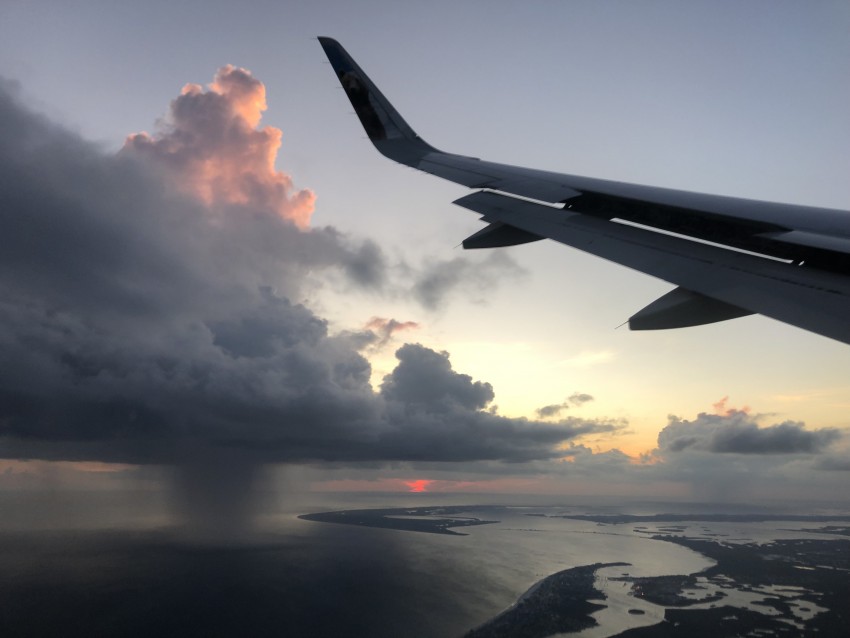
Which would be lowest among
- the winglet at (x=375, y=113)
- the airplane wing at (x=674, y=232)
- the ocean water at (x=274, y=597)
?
the ocean water at (x=274, y=597)

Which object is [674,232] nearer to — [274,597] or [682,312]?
[682,312]

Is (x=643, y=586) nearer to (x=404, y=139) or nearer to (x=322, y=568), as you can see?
(x=322, y=568)

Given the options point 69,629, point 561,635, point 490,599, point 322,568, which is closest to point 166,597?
point 69,629

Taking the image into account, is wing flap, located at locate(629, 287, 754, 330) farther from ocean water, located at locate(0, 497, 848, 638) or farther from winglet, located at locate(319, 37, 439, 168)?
ocean water, located at locate(0, 497, 848, 638)

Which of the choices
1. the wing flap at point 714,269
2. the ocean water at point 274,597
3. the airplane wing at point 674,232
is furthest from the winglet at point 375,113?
the ocean water at point 274,597

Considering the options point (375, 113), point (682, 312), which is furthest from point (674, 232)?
point (375, 113)

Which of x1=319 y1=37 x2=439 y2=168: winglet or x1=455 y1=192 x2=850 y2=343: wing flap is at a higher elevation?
x1=319 y1=37 x2=439 y2=168: winglet

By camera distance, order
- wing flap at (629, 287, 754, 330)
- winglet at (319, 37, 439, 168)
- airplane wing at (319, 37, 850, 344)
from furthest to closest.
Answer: winglet at (319, 37, 439, 168), wing flap at (629, 287, 754, 330), airplane wing at (319, 37, 850, 344)

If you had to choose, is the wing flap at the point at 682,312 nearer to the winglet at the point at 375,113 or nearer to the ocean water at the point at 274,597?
the winglet at the point at 375,113

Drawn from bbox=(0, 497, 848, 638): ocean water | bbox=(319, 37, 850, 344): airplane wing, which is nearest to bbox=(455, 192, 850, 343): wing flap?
bbox=(319, 37, 850, 344): airplane wing
